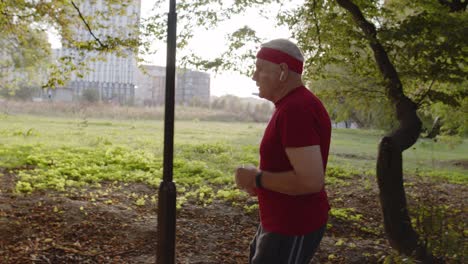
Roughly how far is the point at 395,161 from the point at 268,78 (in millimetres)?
3711

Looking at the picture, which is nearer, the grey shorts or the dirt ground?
the grey shorts

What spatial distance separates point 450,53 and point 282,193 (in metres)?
4.12

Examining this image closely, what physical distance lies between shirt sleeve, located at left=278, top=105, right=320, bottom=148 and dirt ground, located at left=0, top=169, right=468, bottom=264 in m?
3.39

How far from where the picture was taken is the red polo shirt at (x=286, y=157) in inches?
76.5

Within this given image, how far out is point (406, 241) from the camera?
17.6 ft

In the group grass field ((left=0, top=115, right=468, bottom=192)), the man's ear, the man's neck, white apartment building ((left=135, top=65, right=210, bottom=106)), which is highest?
white apartment building ((left=135, top=65, right=210, bottom=106))

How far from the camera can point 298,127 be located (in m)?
1.92

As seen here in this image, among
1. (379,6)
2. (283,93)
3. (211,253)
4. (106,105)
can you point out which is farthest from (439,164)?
(106,105)

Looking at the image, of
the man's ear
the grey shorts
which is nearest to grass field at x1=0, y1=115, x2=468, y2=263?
the grey shorts

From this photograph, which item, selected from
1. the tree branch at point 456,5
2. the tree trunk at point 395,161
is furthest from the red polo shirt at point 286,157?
the tree branch at point 456,5

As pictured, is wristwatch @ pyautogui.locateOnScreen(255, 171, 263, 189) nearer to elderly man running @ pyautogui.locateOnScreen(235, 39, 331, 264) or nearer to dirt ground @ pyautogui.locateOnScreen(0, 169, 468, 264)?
elderly man running @ pyautogui.locateOnScreen(235, 39, 331, 264)

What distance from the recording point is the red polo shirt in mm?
1942

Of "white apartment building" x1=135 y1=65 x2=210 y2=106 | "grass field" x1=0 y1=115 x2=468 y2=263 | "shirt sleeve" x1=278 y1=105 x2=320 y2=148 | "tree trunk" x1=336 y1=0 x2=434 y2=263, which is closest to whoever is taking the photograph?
"shirt sleeve" x1=278 y1=105 x2=320 y2=148

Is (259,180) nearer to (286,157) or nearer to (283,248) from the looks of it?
(286,157)
